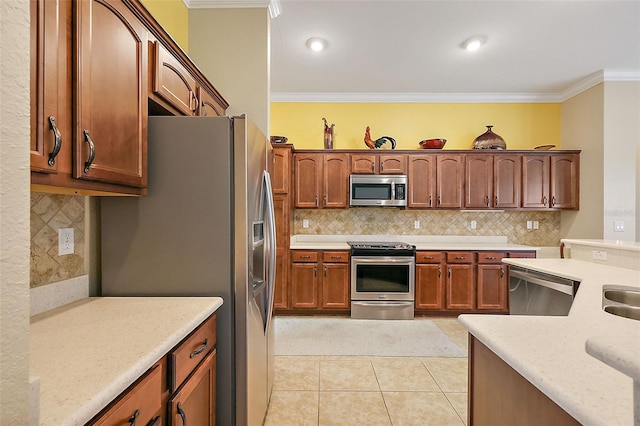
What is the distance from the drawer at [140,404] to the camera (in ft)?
2.52

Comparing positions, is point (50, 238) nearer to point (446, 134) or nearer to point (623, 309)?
point (623, 309)

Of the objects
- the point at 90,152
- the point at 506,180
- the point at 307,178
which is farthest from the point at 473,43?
the point at 90,152

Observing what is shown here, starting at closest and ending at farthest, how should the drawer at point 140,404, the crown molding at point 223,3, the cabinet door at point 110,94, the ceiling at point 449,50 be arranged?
the drawer at point 140,404, the cabinet door at point 110,94, the crown molding at point 223,3, the ceiling at point 449,50

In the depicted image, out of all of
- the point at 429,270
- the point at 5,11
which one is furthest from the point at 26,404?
the point at 429,270

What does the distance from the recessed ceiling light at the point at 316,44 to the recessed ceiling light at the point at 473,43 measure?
1.39 meters

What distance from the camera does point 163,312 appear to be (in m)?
1.27

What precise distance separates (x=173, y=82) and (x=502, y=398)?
199 cm

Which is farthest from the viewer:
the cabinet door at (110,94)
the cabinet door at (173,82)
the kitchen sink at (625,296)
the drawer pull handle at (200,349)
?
the kitchen sink at (625,296)

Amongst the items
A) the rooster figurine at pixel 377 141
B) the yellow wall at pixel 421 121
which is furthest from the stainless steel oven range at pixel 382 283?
the yellow wall at pixel 421 121

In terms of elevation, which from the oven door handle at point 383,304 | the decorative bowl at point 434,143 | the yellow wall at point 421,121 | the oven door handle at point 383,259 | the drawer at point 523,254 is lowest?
the oven door handle at point 383,304

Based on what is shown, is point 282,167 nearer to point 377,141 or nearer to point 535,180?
point 377,141

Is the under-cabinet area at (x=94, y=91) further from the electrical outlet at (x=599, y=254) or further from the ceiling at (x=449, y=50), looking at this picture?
the electrical outlet at (x=599, y=254)

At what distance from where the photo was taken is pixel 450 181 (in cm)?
415

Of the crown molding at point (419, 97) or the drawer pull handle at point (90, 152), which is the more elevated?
the crown molding at point (419, 97)
